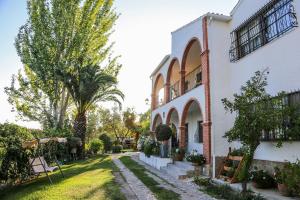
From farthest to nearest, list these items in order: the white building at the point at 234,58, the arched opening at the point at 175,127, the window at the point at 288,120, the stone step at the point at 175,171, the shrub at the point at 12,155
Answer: the arched opening at the point at 175,127, the stone step at the point at 175,171, the shrub at the point at 12,155, the white building at the point at 234,58, the window at the point at 288,120

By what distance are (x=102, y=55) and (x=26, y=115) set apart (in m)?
12.2

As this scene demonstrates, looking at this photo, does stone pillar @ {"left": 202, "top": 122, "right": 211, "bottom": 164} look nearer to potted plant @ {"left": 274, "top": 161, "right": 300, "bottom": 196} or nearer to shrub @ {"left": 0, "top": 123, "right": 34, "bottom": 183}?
potted plant @ {"left": 274, "top": 161, "right": 300, "bottom": 196}

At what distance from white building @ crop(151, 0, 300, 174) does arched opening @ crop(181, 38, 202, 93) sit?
60 millimetres

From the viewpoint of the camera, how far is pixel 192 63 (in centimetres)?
1827

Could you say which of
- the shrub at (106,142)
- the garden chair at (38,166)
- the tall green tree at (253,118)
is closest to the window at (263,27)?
the tall green tree at (253,118)

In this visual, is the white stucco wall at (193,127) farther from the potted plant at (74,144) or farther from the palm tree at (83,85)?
the potted plant at (74,144)

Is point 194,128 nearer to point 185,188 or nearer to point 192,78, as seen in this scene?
point 192,78

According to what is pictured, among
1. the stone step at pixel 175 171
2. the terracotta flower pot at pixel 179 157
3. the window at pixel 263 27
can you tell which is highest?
the window at pixel 263 27

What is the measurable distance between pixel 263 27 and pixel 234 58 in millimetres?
2136

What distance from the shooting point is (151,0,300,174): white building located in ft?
29.6

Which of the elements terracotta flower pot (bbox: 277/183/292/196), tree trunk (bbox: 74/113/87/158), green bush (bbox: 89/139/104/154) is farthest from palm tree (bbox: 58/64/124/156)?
terracotta flower pot (bbox: 277/183/292/196)

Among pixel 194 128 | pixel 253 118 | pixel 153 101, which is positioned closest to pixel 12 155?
pixel 253 118

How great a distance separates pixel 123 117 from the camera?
148ft

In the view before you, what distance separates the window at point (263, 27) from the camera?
9266 mm
